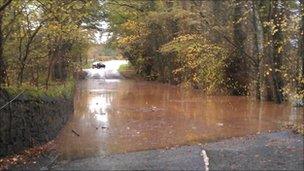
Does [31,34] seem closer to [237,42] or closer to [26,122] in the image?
[26,122]

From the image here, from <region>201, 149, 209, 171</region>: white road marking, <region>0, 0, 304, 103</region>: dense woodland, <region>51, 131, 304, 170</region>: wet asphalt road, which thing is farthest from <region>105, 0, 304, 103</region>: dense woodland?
<region>201, 149, 209, 171</region>: white road marking

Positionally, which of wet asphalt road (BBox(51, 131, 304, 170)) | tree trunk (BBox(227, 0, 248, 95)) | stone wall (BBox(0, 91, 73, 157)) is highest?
tree trunk (BBox(227, 0, 248, 95))

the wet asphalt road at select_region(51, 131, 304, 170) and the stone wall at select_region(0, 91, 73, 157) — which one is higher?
the stone wall at select_region(0, 91, 73, 157)

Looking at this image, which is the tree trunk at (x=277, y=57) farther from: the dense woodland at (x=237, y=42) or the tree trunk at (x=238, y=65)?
the tree trunk at (x=238, y=65)

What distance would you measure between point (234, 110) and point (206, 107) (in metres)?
1.88

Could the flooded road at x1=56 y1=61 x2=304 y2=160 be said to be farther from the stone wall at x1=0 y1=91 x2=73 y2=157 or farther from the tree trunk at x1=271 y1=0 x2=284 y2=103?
the tree trunk at x1=271 y1=0 x2=284 y2=103

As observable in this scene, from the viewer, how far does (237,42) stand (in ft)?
92.0

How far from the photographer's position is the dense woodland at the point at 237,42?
23.4 m

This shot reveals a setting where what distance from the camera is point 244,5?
25.5 metres

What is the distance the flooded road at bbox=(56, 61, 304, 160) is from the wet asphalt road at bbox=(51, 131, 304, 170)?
0.98 metres

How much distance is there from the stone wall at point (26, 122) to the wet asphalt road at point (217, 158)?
1.45 meters

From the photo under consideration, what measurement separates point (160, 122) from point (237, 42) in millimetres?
10345

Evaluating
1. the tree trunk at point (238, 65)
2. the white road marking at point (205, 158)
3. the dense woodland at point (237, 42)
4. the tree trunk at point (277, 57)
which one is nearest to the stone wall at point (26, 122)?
the white road marking at point (205, 158)

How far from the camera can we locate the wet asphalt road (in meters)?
11.4
